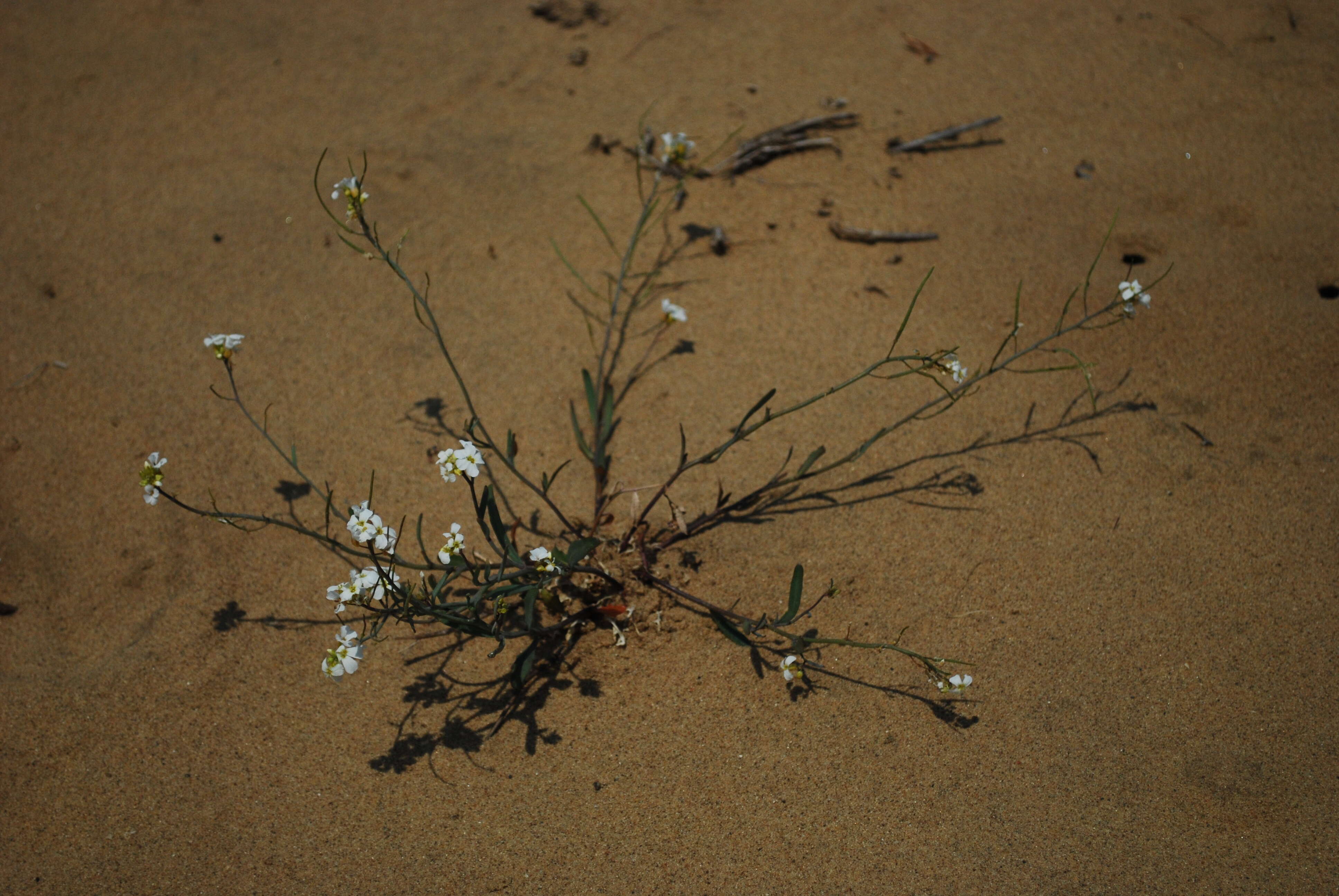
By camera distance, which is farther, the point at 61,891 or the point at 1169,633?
the point at 1169,633

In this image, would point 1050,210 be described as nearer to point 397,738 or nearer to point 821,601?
point 821,601

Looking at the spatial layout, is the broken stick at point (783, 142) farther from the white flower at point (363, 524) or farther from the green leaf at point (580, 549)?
the white flower at point (363, 524)

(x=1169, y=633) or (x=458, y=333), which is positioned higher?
(x=458, y=333)

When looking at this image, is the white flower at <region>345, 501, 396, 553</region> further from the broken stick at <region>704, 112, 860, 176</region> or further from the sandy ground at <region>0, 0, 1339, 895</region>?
the broken stick at <region>704, 112, 860, 176</region>

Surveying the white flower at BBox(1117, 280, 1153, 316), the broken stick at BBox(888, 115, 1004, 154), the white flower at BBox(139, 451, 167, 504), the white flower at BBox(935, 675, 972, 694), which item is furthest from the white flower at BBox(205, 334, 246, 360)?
the broken stick at BBox(888, 115, 1004, 154)

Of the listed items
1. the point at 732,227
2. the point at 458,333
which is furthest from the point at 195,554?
the point at 732,227

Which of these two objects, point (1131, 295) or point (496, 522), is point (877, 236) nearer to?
point (1131, 295)
